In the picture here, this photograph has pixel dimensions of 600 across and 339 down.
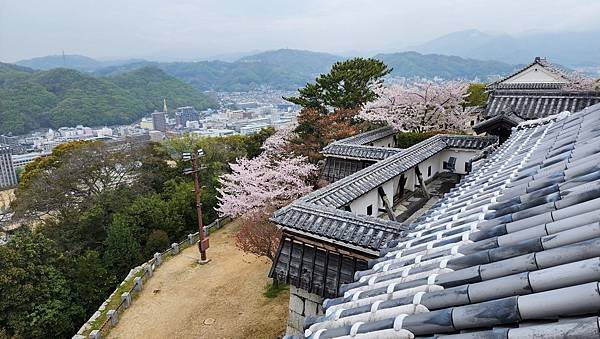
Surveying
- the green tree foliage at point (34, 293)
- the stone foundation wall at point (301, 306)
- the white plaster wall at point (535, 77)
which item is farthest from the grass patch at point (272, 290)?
the white plaster wall at point (535, 77)

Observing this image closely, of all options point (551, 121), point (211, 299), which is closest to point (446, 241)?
point (551, 121)

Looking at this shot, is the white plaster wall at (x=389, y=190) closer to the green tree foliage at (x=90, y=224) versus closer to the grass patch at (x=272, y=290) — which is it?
the grass patch at (x=272, y=290)

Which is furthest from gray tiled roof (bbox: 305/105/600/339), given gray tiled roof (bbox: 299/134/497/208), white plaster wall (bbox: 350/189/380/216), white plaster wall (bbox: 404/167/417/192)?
white plaster wall (bbox: 404/167/417/192)

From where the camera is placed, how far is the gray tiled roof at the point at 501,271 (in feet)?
6.78

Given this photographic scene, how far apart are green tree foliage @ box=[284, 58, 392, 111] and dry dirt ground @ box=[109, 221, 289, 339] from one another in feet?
38.6

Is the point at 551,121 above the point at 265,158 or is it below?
above

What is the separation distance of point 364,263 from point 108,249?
687 inches

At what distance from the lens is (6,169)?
188 ft

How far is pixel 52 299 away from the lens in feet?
54.1

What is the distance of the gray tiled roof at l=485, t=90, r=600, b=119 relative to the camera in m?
13.3

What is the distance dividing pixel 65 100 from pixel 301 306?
11677cm

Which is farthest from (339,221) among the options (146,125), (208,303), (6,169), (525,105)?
(146,125)

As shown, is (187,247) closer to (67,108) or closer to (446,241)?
(446,241)

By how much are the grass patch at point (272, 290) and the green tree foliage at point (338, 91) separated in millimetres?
13084
